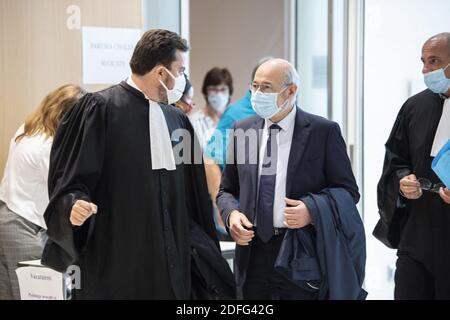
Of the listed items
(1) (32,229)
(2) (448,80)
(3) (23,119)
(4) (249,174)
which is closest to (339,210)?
(4) (249,174)

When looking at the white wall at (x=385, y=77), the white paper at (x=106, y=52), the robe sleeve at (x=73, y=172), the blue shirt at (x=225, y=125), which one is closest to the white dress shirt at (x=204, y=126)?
the blue shirt at (x=225, y=125)

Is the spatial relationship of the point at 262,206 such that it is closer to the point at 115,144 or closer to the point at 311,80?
the point at 115,144

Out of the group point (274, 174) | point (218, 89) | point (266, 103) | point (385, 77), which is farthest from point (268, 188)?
point (218, 89)

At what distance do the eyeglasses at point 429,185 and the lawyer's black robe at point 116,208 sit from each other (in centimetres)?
112

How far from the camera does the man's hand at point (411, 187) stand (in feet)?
10.2

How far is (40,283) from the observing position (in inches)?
141

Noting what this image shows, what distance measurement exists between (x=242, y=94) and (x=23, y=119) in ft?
11.8

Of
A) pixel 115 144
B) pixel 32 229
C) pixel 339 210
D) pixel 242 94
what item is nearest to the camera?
pixel 115 144

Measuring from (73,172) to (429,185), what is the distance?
5.05 feet

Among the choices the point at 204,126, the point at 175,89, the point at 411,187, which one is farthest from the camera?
the point at 204,126

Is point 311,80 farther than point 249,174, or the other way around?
point 311,80

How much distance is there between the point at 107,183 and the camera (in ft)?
8.77

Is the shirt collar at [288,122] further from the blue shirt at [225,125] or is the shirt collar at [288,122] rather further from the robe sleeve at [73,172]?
the blue shirt at [225,125]

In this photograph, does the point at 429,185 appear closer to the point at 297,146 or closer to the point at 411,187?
the point at 411,187
